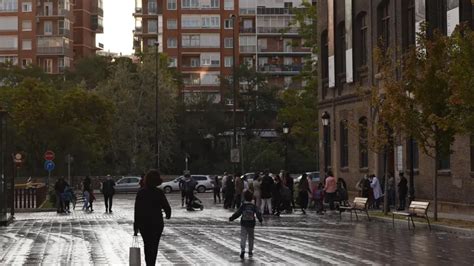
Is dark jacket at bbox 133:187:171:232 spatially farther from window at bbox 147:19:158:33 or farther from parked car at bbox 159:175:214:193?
window at bbox 147:19:158:33

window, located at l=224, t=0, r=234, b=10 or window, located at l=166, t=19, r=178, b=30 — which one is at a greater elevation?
window, located at l=224, t=0, r=234, b=10

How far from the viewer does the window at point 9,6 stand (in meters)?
131

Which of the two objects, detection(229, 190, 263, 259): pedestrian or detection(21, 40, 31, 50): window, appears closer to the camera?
detection(229, 190, 263, 259): pedestrian

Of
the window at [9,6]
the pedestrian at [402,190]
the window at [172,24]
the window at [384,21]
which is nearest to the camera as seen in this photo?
the pedestrian at [402,190]

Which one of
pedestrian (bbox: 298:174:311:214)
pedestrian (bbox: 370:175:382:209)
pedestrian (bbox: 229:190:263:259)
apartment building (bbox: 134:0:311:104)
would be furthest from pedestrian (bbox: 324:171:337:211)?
apartment building (bbox: 134:0:311:104)

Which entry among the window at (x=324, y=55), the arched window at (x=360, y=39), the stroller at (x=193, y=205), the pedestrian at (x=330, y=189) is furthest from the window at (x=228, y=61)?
the pedestrian at (x=330, y=189)

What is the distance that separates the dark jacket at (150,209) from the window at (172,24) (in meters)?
111

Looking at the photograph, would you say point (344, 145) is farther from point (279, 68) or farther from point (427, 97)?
point (279, 68)

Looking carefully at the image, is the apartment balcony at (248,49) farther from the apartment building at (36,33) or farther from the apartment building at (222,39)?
the apartment building at (36,33)

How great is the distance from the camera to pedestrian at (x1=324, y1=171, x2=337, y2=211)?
4338 cm

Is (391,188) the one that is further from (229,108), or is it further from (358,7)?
(229,108)

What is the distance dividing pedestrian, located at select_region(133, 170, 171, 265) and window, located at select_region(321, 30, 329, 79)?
136 feet

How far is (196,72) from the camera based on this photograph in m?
127

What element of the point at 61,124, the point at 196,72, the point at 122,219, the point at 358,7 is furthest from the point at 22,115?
the point at 196,72
